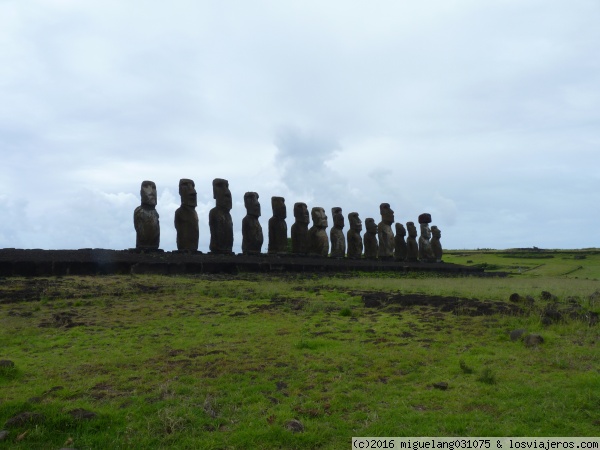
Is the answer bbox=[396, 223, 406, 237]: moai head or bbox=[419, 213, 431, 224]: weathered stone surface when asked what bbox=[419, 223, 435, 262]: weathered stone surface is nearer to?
bbox=[419, 213, 431, 224]: weathered stone surface

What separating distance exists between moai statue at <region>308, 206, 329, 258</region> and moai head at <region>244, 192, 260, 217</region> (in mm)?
4596

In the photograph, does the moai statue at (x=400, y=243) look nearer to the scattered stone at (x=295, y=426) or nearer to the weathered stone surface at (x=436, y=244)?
the weathered stone surface at (x=436, y=244)

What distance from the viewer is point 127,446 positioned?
3682 millimetres

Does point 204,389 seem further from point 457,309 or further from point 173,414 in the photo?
point 457,309

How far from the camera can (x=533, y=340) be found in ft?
20.6

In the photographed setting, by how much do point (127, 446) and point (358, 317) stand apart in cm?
530

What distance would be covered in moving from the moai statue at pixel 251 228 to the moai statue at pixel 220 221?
1527 millimetres

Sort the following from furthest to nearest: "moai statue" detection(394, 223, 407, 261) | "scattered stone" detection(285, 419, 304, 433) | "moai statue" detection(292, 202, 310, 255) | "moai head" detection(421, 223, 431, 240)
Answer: "moai head" detection(421, 223, 431, 240) < "moai statue" detection(394, 223, 407, 261) < "moai statue" detection(292, 202, 310, 255) < "scattered stone" detection(285, 419, 304, 433)

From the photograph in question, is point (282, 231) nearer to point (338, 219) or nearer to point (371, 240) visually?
point (338, 219)

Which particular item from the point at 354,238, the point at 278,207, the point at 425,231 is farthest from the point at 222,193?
the point at 425,231

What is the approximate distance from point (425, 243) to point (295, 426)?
30775 millimetres

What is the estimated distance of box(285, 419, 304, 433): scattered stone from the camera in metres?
3.89

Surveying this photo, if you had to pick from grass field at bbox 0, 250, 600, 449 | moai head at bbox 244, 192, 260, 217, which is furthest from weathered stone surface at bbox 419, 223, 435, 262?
grass field at bbox 0, 250, 600, 449

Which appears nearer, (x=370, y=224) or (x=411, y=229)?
(x=370, y=224)
